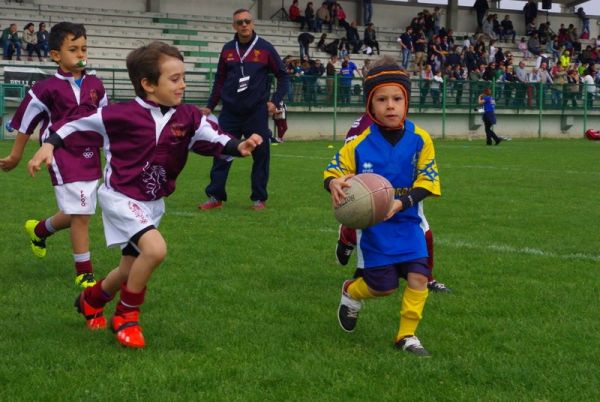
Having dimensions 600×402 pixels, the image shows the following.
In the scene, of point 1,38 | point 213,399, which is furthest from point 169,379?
point 1,38

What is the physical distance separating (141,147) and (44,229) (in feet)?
8.07

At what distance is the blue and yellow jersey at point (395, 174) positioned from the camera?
188 inches

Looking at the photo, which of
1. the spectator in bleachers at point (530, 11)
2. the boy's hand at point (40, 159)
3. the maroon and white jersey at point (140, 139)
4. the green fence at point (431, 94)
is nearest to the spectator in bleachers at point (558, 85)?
the green fence at point (431, 94)

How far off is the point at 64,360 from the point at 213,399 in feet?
3.22

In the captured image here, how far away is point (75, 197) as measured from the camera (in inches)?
245

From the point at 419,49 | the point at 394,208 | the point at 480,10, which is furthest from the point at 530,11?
the point at 394,208

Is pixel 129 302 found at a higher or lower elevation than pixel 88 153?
lower

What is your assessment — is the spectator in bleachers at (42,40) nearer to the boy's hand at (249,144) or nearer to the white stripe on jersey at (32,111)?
the white stripe on jersey at (32,111)

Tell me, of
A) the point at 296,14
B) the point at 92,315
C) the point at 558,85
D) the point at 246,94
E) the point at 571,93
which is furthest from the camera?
the point at 296,14

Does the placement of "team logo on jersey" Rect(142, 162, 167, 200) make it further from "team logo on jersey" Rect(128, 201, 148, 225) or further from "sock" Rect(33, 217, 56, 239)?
"sock" Rect(33, 217, 56, 239)

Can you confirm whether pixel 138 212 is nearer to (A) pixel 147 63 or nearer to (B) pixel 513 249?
(A) pixel 147 63

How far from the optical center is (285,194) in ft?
41.0

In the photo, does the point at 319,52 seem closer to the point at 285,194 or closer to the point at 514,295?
the point at 285,194

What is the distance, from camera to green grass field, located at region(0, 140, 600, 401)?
411 cm
